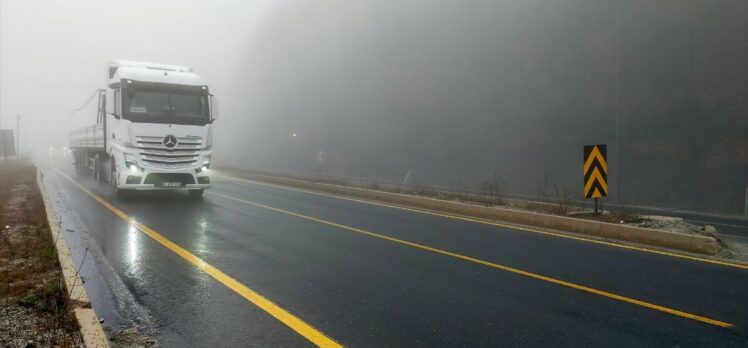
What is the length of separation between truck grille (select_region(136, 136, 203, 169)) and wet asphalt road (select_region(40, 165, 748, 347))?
156 inches

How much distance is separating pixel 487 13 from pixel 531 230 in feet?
131

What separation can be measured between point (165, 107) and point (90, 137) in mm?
7128

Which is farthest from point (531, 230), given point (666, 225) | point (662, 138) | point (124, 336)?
point (662, 138)

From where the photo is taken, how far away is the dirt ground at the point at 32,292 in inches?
166

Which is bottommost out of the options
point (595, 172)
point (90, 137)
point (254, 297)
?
point (254, 297)

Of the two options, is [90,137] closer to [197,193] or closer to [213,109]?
[197,193]

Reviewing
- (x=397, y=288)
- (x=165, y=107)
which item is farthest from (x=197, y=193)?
(x=397, y=288)

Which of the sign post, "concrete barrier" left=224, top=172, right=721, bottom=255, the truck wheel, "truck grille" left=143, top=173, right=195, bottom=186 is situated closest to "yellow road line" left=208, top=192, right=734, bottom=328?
"concrete barrier" left=224, top=172, right=721, bottom=255

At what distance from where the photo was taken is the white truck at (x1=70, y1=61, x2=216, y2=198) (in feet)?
46.7

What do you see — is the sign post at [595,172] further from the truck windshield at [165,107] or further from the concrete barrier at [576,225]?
the truck windshield at [165,107]

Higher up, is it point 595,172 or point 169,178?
point 595,172

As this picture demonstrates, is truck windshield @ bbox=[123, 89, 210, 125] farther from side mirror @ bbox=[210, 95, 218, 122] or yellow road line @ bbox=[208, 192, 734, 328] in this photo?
yellow road line @ bbox=[208, 192, 734, 328]

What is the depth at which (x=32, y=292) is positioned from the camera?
18.1ft

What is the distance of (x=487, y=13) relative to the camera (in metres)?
46.8
